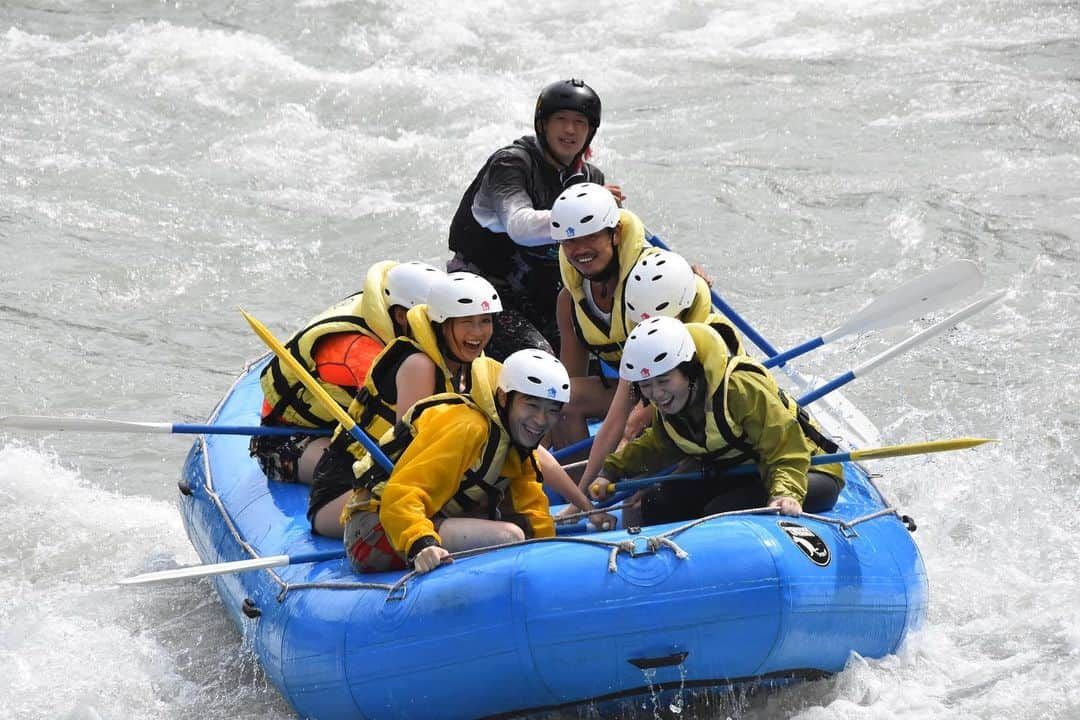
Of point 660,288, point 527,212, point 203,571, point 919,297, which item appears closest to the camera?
point 203,571

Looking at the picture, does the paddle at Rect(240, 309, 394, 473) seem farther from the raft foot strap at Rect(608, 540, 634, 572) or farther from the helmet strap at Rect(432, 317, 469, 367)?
the raft foot strap at Rect(608, 540, 634, 572)

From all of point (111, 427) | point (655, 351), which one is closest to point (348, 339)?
point (111, 427)

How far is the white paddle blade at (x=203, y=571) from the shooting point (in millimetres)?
4699

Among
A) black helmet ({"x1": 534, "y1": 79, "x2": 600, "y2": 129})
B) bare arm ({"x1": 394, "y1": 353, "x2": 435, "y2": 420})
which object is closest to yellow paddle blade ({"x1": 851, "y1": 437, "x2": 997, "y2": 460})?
bare arm ({"x1": 394, "y1": 353, "x2": 435, "y2": 420})

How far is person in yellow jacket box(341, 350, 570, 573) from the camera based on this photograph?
14.9ft

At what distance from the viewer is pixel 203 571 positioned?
15.7 feet

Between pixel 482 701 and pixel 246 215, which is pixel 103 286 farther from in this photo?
pixel 482 701

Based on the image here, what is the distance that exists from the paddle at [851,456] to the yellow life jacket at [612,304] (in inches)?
21.9

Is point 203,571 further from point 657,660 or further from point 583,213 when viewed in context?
point 583,213

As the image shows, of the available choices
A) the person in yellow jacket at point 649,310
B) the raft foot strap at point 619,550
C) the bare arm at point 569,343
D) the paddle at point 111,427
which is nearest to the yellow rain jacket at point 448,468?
the raft foot strap at point 619,550

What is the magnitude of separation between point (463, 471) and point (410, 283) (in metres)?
0.92

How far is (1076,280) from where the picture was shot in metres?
9.55

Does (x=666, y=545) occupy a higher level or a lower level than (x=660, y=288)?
lower

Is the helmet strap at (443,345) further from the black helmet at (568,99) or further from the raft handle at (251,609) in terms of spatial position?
the black helmet at (568,99)
